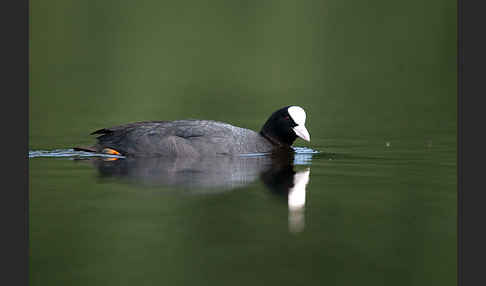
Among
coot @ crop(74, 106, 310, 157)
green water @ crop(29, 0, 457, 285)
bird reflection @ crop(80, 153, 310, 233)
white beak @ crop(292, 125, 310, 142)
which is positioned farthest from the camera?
white beak @ crop(292, 125, 310, 142)

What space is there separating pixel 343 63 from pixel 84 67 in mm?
8699

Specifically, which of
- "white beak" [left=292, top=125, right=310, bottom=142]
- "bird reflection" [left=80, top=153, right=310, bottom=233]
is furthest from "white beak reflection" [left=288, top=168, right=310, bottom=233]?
"white beak" [left=292, top=125, right=310, bottom=142]

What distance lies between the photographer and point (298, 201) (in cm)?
795

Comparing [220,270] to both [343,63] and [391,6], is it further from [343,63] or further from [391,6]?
[391,6]

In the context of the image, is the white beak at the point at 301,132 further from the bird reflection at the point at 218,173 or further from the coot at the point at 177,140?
the bird reflection at the point at 218,173

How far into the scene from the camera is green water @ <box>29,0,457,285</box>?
5.96 meters

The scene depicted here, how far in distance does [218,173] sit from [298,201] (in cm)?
192

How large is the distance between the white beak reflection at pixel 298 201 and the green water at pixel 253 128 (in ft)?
0.19

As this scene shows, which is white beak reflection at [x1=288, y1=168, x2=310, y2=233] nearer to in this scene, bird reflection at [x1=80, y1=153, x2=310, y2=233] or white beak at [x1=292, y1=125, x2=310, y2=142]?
bird reflection at [x1=80, y1=153, x2=310, y2=233]

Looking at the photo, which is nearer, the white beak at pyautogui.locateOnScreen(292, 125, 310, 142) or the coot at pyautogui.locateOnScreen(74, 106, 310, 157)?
the coot at pyautogui.locateOnScreen(74, 106, 310, 157)

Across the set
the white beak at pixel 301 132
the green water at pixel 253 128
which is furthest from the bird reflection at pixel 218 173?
the white beak at pixel 301 132

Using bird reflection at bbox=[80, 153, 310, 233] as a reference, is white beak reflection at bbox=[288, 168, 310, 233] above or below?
below

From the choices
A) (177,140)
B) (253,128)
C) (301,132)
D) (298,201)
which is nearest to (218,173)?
(177,140)

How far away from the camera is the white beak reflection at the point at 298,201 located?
692 cm
